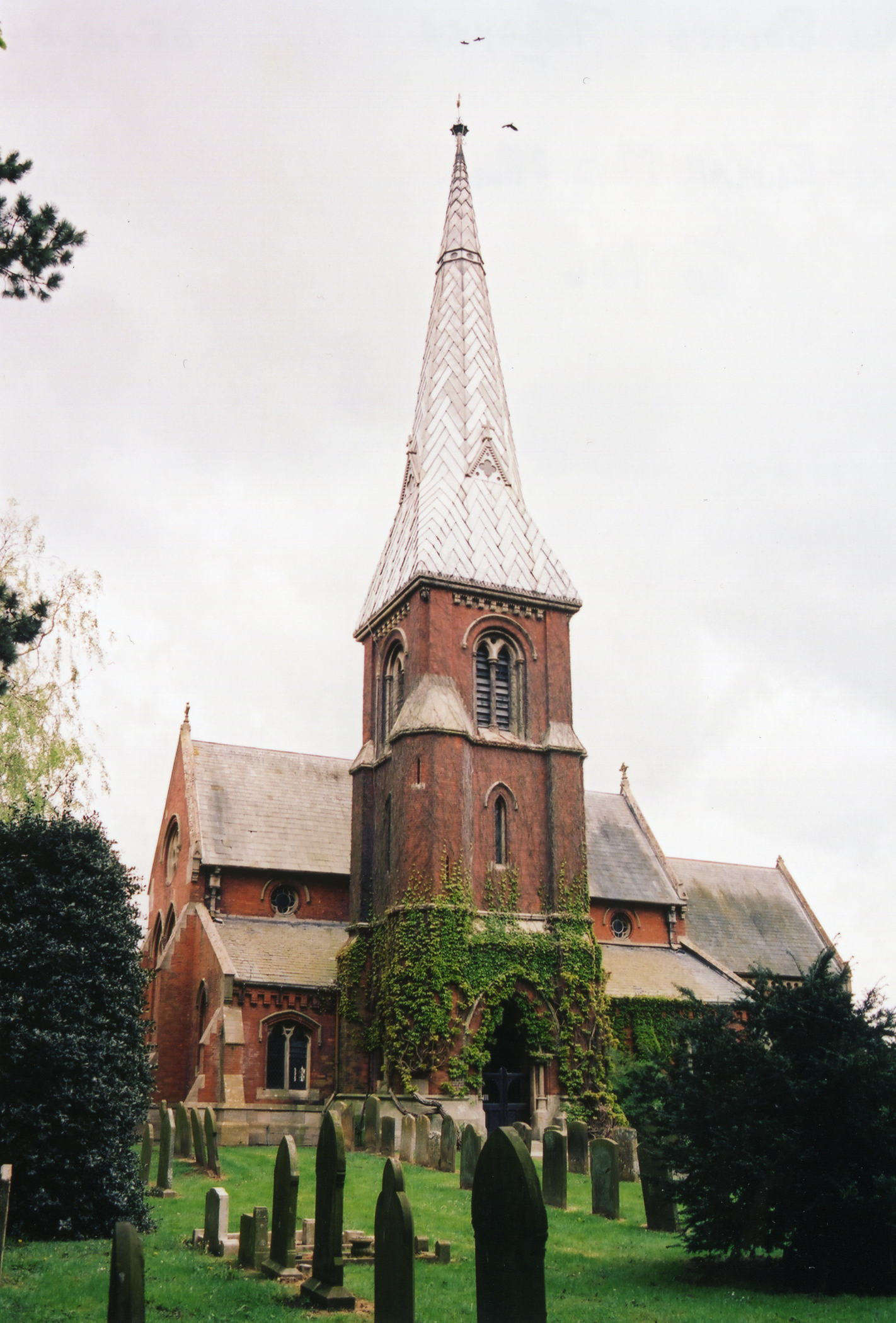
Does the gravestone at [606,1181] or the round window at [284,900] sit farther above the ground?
the round window at [284,900]

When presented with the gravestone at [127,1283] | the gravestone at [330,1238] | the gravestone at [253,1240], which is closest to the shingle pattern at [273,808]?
the gravestone at [253,1240]

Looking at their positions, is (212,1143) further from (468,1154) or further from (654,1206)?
(654,1206)

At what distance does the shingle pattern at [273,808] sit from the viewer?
3462cm

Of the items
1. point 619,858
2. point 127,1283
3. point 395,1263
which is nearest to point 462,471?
point 619,858

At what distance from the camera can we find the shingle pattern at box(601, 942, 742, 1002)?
3350cm

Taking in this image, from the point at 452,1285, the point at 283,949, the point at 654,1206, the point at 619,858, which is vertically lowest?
the point at 452,1285

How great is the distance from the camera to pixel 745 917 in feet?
138

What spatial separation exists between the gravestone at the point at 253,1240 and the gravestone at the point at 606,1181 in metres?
5.65

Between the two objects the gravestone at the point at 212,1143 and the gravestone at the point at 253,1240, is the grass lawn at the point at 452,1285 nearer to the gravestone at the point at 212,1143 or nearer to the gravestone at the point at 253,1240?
the gravestone at the point at 253,1240

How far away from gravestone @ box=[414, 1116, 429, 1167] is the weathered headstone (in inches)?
379

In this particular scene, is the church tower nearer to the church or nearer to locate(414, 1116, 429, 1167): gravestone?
the church

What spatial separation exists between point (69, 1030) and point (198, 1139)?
7.44 metres

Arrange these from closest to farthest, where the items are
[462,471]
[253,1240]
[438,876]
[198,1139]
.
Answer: [253,1240]
[198,1139]
[438,876]
[462,471]

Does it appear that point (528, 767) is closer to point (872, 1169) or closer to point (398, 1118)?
point (398, 1118)
